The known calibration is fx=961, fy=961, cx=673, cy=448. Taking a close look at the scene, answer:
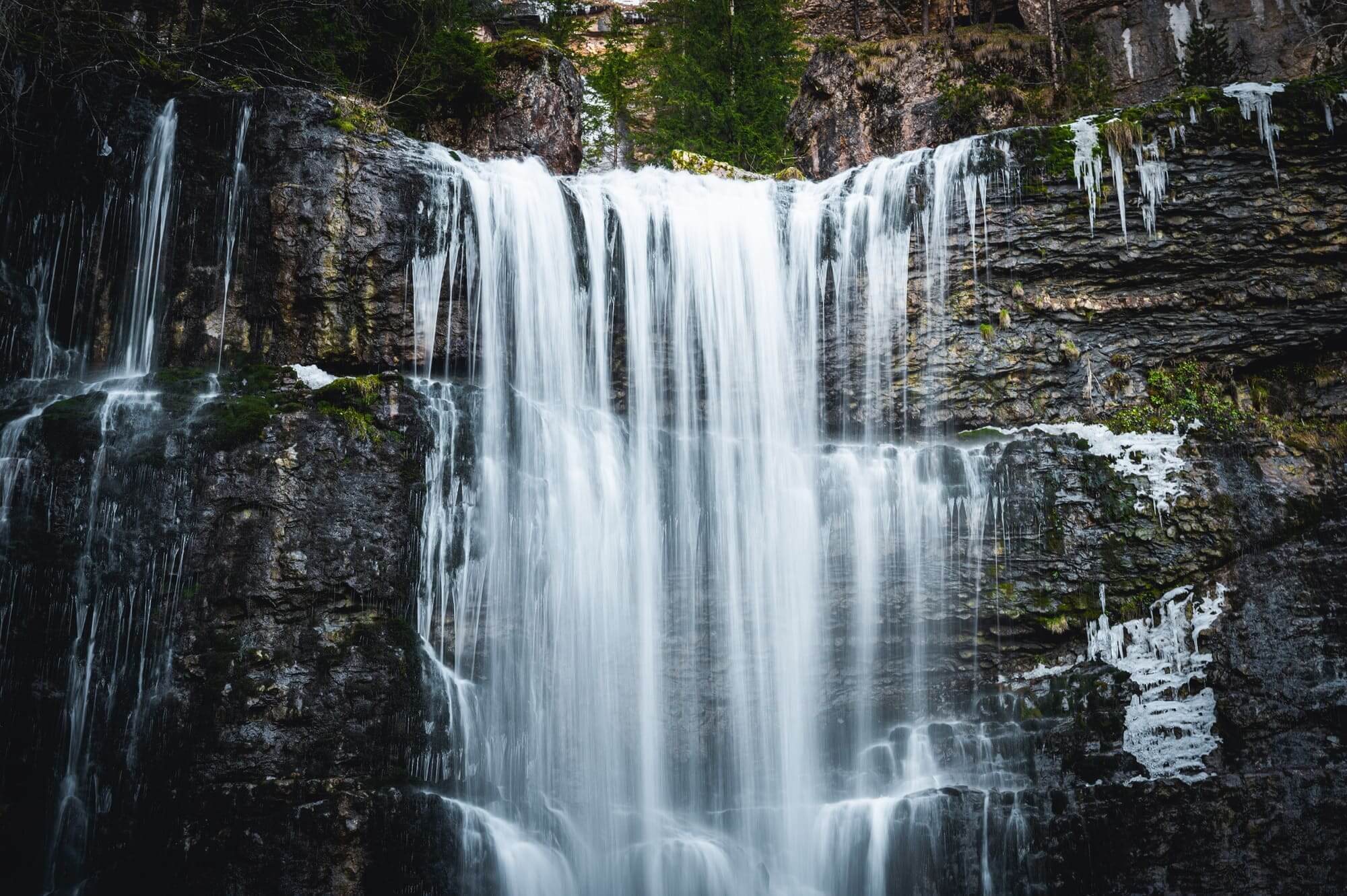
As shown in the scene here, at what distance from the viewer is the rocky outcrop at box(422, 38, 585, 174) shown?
52.1 ft

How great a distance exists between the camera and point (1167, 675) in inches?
369

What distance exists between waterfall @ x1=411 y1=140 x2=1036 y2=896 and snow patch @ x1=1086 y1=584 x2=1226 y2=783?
1.15 meters

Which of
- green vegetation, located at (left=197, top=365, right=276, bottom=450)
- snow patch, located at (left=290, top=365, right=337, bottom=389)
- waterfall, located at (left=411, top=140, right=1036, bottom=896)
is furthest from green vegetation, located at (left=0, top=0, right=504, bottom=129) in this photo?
green vegetation, located at (left=197, top=365, right=276, bottom=450)

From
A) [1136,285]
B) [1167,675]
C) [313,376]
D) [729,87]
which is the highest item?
[729,87]

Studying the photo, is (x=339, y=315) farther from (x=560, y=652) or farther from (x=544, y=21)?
(x=544, y=21)

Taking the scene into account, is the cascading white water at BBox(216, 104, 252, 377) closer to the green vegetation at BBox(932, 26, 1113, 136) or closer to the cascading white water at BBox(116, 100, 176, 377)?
the cascading white water at BBox(116, 100, 176, 377)

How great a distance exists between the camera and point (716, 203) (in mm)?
11242

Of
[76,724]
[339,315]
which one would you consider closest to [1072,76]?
[339,315]

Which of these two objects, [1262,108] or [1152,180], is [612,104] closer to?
[1152,180]

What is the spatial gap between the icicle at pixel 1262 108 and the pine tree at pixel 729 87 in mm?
8425

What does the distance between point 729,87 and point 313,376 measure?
461 inches

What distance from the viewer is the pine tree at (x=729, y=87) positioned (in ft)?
59.0

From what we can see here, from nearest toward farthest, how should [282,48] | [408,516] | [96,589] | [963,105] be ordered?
[96,589], [408,516], [282,48], [963,105]

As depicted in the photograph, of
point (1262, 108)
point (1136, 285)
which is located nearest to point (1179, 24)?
point (1262, 108)
